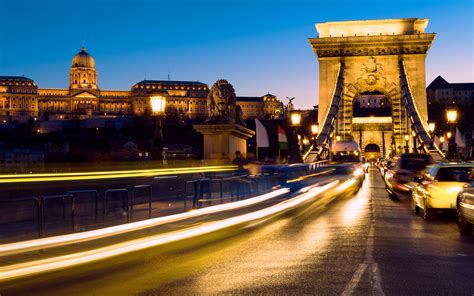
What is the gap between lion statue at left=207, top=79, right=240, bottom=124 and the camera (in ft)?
90.5

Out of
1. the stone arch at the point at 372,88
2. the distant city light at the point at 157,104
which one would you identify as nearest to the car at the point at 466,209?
the distant city light at the point at 157,104

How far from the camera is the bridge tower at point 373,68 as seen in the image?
83.6 m

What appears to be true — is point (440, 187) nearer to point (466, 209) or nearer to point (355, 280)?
point (466, 209)

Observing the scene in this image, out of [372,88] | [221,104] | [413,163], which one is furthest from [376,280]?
[372,88]

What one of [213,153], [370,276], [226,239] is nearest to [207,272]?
[370,276]

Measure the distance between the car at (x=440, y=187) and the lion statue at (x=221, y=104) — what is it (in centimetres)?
1057

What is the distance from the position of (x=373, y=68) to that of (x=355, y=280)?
260ft

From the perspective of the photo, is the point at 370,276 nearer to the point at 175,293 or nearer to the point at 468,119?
the point at 175,293

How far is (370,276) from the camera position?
9.01 m

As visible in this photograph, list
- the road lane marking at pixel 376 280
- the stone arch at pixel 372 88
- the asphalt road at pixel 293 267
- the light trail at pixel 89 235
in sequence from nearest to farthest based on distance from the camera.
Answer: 1. the road lane marking at pixel 376 280
2. the asphalt road at pixel 293 267
3. the light trail at pixel 89 235
4. the stone arch at pixel 372 88

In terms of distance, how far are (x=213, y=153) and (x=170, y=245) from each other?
50.3ft

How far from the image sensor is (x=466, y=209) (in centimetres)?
1366

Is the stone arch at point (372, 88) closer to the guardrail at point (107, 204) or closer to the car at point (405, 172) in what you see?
the car at point (405, 172)

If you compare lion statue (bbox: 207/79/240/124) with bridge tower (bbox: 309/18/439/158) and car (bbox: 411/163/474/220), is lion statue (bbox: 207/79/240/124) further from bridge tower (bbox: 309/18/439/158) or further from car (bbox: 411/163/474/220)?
bridge tower (bbox: 309/18/439/158)
